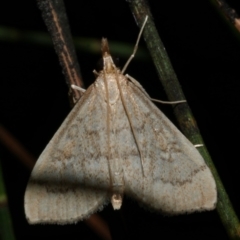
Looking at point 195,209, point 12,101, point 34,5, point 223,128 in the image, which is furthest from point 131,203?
point 34,5

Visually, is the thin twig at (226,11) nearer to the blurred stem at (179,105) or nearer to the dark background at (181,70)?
the blurred stem at (179,105)

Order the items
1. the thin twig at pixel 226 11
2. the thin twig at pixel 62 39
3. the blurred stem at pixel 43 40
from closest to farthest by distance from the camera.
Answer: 1. the thin twig at pixel 226 11
2. the thin twig at pixel 62 39
3. the blurred stem at pixel 43 40

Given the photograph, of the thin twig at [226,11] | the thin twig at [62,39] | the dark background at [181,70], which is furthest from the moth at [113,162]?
the thin twig at [226,11]

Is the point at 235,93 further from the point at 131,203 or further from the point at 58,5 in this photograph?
the point at 58,5

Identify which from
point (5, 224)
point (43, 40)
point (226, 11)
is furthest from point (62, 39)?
point (5, 224)

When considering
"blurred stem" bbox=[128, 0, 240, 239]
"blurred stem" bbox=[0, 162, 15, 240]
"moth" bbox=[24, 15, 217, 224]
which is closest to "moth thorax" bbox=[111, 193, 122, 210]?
"moth" bbox=[24, 15, 217, 224]

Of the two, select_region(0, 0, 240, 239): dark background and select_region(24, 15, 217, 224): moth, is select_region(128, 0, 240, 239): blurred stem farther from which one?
select_region(0, 0, 240, 239): dark background
